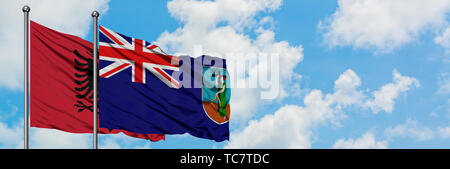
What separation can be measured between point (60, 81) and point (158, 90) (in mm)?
3164

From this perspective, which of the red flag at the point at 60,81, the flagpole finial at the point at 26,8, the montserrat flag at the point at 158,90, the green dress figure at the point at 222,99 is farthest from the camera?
the green dress figure at the point at 222,99

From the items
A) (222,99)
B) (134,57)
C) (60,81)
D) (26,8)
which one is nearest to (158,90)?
(134,57)

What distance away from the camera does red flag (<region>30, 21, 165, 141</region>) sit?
16.7m

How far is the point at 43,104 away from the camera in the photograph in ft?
55.1

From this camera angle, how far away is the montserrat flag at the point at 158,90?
17.9 metres

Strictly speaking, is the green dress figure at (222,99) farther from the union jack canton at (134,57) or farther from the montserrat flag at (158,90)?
the union jack canton at (134,57)

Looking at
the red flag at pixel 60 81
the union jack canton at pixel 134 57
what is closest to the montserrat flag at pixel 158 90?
the union jack canton at pixel 134 57

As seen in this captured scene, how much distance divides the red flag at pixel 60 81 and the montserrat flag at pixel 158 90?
0.48 m

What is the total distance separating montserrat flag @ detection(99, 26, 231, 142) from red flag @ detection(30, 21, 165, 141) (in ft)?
1.59

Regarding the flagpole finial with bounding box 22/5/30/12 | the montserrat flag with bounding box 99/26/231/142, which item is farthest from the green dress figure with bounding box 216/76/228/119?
the flagpole finial with bounding box 22/5/30/12

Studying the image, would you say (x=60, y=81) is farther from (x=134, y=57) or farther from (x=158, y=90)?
(x=158, y=90)
